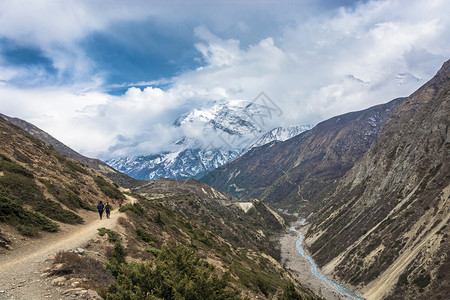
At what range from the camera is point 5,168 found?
90.9ft

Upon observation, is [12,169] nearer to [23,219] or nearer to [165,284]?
[23,219]

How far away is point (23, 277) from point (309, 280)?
346 feet

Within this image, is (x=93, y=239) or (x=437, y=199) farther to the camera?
(x=437, y=199)

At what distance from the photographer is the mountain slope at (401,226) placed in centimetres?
6953

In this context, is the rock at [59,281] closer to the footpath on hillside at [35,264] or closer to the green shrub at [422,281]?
the footpath on hillside at [35,264]

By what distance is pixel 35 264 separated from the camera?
47.5ft

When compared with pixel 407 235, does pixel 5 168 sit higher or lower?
higher

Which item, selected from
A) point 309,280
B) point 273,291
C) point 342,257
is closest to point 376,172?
point 342,257

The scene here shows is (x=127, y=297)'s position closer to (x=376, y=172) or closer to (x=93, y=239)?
(x=93, y=239)

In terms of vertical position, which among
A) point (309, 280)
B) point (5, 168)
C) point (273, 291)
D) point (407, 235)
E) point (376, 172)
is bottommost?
point (309, 280)

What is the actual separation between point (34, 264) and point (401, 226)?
366ft

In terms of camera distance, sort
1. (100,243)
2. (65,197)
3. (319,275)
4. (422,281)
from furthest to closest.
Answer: (319,275) → (422,281) → (65,197) → (100,243)

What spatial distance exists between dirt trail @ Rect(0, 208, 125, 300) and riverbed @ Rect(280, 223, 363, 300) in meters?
54.6

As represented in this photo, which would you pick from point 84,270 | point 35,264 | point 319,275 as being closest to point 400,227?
point 319,275
